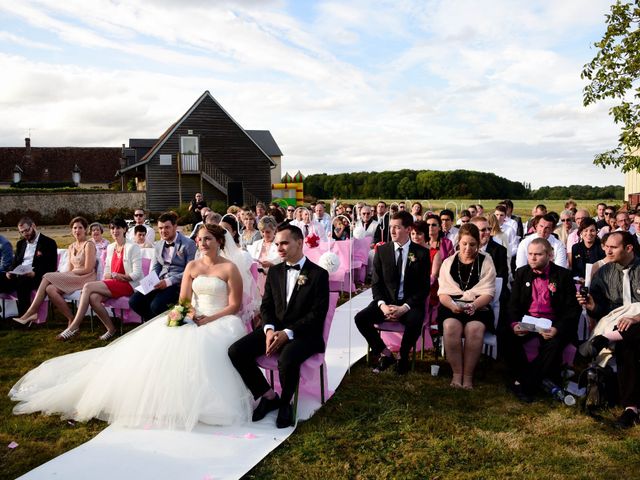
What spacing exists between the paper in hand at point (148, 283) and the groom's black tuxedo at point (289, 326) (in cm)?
241

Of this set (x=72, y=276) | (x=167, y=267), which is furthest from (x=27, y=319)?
(x=167, y=267)

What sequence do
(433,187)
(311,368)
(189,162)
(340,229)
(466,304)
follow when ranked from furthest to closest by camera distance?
(433,187) < (189,162) < (340,229) < (466,304) < (311,368)

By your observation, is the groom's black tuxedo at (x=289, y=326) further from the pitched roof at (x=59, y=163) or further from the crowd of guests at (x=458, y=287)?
the pitched roof at (x=59, y=163)

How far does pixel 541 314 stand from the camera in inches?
205

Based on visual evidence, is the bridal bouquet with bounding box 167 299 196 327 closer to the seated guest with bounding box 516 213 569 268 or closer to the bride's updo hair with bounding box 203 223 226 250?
the bride's updo hair with bounding box 203 223 226 250

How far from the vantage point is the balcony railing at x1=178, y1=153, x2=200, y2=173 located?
3203 centimetres

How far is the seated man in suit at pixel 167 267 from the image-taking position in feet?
22.4

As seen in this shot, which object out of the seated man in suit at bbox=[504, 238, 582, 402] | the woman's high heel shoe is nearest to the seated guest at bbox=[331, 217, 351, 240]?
the woman's high heel shoe

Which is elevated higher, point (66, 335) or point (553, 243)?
point (553, 243)

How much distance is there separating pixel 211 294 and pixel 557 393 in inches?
131

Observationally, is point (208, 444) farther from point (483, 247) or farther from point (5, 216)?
point (5, 216)

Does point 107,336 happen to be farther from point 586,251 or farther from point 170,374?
point 586,251

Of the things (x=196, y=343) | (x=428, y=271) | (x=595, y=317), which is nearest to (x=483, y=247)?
(x=428, y=271)

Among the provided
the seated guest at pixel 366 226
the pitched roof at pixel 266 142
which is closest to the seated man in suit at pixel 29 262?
the seated guest at pixel 366 226
